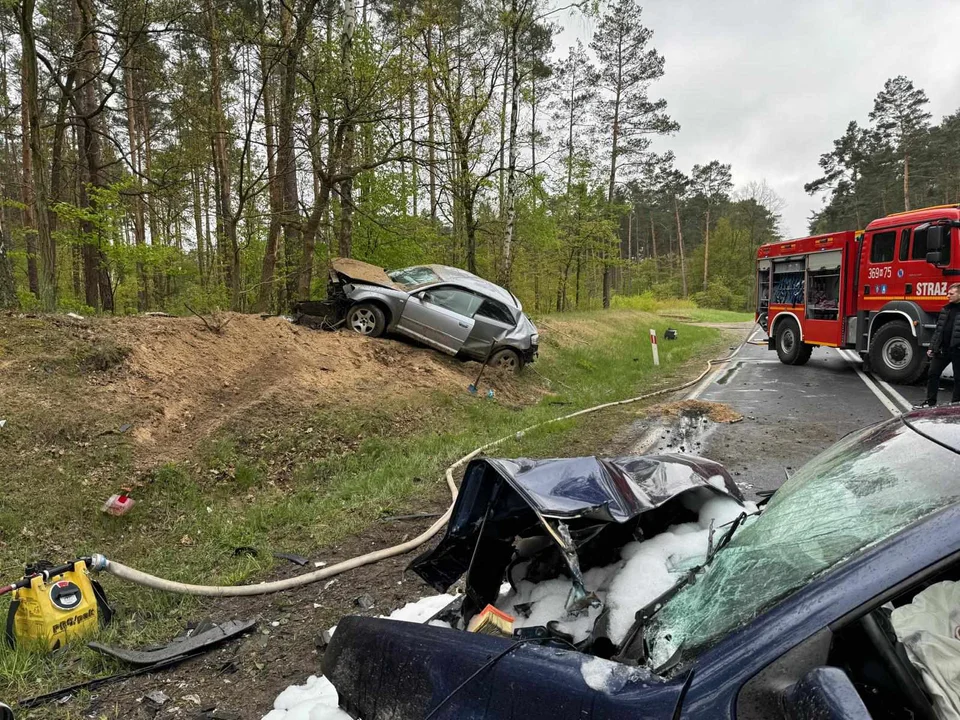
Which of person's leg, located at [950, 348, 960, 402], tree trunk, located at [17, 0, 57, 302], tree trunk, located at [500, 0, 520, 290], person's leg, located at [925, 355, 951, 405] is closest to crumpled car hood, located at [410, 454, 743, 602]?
person's leg, located at [950, 348, 960, 402]

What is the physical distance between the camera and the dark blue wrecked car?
119 centimetres

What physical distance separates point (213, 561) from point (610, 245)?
25.3 m

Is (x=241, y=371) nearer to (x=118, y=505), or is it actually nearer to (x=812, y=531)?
(x=118, y=505)

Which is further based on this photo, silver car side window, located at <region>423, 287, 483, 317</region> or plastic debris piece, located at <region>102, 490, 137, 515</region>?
silver car side window, located at <region>423, 287, 483, 317</region>

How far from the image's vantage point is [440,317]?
10.4 m

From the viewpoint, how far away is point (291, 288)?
43.9ft

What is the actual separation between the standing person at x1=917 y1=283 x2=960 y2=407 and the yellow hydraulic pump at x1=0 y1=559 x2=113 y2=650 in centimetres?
942

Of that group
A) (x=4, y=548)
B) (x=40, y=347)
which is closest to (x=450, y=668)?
(x=4, y=548)

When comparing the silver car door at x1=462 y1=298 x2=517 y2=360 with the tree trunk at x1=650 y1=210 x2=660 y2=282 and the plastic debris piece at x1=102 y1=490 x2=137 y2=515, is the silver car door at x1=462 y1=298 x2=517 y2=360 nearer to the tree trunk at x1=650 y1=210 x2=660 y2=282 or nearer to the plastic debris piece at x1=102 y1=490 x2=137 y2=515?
the plastic debris piece at x1=102 y1=490 x2=137 y2=515

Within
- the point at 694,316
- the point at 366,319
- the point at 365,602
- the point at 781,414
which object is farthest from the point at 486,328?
the point at 694,316

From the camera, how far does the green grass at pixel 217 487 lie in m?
3.62

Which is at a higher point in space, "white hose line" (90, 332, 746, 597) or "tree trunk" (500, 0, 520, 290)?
"tree trunk" (500, 0, 520, 290)

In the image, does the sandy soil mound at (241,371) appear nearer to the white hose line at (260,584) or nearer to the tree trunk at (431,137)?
the white hose line at (260,584)

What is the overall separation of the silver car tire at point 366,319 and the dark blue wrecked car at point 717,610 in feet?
26.5
